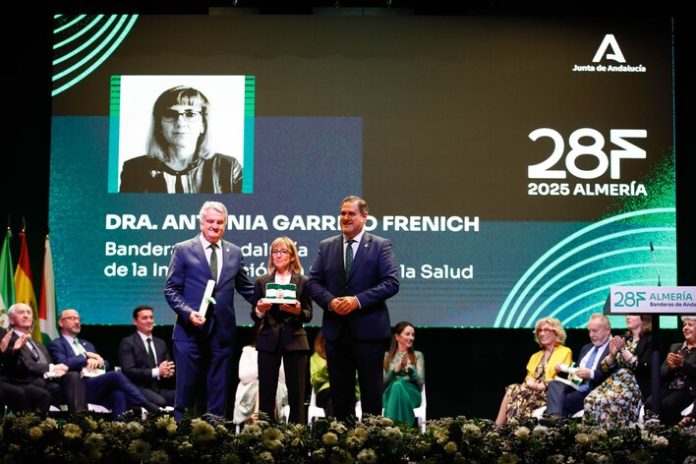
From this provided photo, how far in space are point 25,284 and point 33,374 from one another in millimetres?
1402

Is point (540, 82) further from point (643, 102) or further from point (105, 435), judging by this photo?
point (105, 435)

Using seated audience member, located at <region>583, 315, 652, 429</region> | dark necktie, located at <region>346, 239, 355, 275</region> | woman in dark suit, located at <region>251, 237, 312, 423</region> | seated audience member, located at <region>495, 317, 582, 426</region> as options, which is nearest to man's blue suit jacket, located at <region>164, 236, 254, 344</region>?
woman in dark suit, located at <region>251, 237, 312, 423</region>

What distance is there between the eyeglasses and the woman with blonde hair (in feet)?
10.9

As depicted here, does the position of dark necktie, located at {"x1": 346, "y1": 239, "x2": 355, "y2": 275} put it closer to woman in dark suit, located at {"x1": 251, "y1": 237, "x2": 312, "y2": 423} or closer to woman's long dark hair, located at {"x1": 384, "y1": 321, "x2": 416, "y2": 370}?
woman in dark suit, located at {"x1": 251, "y1": 237, "x2": 312, "y2": 423}

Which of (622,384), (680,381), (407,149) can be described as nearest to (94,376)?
(407,149)

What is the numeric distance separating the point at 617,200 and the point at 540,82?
46.8 inches

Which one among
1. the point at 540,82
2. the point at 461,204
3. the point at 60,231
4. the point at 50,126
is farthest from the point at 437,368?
the point at 50,126

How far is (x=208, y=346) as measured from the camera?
5293mm

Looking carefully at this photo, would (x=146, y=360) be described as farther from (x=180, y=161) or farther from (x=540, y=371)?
(x=540, y=371)

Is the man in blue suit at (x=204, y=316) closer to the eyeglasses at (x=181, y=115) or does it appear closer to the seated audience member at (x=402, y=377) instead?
the seated audience member at (x=402, y=377)

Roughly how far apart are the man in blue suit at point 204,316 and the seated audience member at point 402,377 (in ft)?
8.11

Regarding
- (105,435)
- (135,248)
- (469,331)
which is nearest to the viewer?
(105,435)

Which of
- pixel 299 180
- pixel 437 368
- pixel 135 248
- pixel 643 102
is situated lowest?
pixel 437 368

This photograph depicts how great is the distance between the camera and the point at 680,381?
6.72 metres
